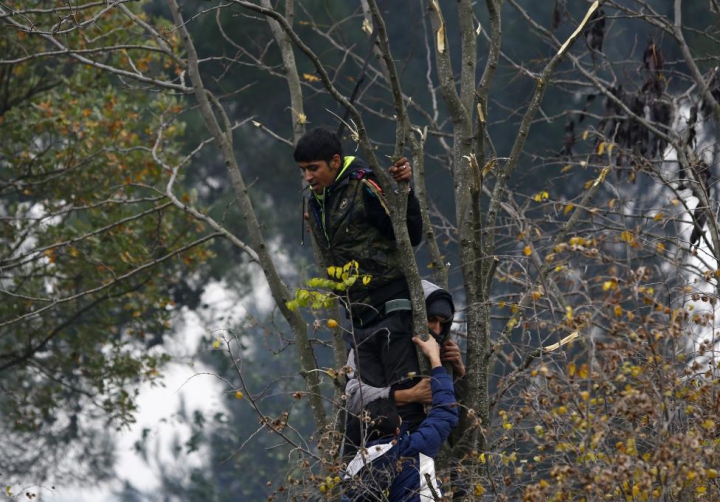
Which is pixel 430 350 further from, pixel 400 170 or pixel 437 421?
pixel 400 170

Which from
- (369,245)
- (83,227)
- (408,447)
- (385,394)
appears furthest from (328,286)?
(83,227)

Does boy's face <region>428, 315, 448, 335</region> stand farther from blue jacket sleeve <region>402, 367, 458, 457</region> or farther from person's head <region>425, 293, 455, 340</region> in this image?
blue jacket sleeve <region>402, 367, 458, 457</region>

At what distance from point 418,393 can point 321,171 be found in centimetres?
99

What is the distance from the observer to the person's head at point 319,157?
4.21 meters

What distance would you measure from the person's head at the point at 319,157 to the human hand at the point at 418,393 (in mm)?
903

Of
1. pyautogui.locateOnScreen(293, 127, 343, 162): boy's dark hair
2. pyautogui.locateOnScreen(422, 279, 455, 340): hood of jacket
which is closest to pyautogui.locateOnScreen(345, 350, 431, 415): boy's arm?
pyautogui.locateOnScreen(422, 279, 455, 340): hood of jacket

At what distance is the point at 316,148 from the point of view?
4.21 metres

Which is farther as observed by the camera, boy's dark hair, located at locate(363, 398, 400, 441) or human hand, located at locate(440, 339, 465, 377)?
human hand, located at locate(440, 339, 465, 377)

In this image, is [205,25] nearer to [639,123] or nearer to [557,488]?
[639,123]

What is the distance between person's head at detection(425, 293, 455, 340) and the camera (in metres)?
4.25

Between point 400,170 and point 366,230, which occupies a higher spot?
point 400,170

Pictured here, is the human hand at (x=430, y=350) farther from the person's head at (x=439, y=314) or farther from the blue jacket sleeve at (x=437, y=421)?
the person's head at (x=439, y=314)

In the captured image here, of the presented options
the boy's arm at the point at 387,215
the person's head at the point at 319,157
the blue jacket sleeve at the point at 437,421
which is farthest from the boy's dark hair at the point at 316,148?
the blue jacket sleeve at the point at 437,421

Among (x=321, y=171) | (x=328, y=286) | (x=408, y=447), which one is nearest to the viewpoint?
(x=328, y=286)
